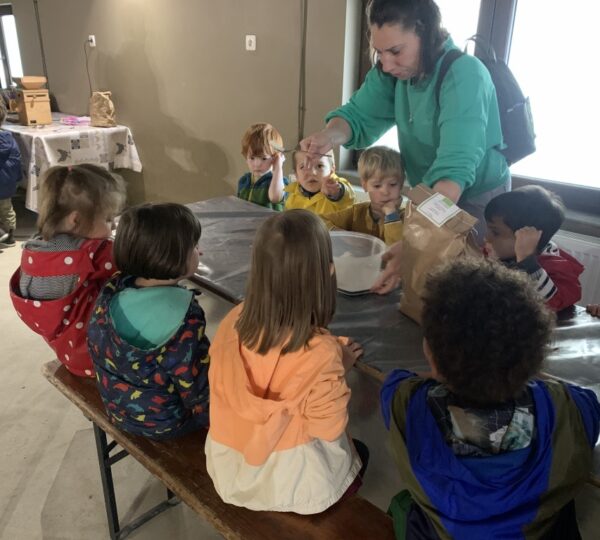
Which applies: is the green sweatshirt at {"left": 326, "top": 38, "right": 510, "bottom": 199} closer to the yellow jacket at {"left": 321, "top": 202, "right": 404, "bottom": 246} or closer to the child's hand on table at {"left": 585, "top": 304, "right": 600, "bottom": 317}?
the yellow jacket at {"left": 321, "top": 202, "right": 404, "bottom": 246}

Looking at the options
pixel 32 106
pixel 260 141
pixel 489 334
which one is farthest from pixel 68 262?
pixel 32 106

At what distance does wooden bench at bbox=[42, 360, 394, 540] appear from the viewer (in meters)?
1.08

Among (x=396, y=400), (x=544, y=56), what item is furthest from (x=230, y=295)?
(x=544, y=56)

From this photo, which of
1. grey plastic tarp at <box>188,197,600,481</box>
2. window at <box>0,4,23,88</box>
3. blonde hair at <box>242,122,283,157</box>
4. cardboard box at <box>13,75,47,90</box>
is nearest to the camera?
grey plastic tarp at <box>188,197,600,481</box>

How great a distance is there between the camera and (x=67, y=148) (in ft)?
13.7

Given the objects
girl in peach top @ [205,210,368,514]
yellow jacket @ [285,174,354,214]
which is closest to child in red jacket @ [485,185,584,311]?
girl in peach top @ [205,210,368,514]

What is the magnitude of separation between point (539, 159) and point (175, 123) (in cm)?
293

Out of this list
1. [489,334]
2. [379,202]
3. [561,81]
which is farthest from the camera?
[561,81]

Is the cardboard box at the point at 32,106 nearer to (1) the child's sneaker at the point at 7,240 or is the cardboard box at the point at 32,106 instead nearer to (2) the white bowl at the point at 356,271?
(1) the child's sneaker at the point at 7,240

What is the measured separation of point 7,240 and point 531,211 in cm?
410

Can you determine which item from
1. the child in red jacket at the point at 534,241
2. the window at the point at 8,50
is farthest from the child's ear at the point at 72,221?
the window at the point at 8,50

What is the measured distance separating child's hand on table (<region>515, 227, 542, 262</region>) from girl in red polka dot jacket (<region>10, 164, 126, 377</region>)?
4.03ft

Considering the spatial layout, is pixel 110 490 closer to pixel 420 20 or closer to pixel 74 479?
pixel 74 479

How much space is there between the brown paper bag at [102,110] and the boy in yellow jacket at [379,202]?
3.25 metres
